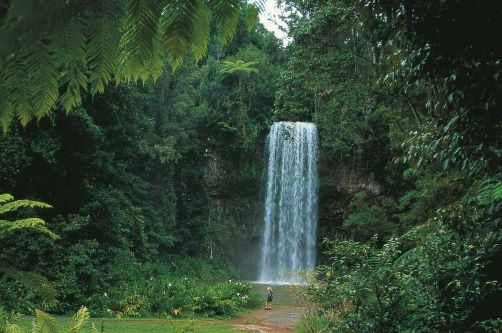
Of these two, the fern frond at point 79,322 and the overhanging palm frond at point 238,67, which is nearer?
the fern frond at point 79,322

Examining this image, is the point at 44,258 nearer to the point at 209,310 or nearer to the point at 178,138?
the point at 209,310

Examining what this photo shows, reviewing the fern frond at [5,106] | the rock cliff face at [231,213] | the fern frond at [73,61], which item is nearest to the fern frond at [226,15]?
the fern frond at [73,61]

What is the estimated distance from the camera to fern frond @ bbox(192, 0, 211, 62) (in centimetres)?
121

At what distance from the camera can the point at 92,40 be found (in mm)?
1110

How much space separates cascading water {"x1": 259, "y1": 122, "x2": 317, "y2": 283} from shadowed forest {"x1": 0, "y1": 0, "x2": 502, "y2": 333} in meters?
0.94

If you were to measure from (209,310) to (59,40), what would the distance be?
15.5 meters

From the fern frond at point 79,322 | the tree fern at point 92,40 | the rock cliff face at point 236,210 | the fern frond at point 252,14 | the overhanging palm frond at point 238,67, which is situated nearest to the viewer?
the tree fern at point 92,40

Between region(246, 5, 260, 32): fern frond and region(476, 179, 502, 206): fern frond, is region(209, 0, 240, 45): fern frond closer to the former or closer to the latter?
region(246, 5, 260, 32): fern frond

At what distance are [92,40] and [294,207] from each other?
25027 mm

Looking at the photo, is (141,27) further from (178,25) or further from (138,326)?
(138,326)

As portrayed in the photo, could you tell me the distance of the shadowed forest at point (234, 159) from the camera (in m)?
1.20

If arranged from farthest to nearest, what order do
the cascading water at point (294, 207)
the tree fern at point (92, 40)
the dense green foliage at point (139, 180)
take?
the cascading water at point (294, 207)
the dense green foliage at point (139, 180)
the tree fern at point (92, 40)

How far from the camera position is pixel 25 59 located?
1040 mm

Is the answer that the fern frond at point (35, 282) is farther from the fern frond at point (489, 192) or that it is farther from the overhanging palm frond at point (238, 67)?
the overhanging palm frond at point (238, 67)
